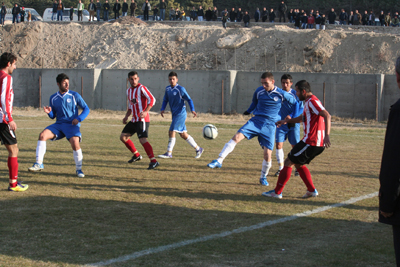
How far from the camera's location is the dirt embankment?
34.6 metres

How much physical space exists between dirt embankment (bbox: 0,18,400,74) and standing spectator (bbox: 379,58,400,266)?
3202 cm

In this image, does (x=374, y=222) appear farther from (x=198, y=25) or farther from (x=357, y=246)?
(x=198, y=25)

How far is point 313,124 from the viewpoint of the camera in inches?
260

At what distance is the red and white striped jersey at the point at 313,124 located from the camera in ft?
21.4

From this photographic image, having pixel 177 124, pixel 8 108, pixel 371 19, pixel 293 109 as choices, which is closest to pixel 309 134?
pixel 293 109

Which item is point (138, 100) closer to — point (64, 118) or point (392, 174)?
point (64, 118)

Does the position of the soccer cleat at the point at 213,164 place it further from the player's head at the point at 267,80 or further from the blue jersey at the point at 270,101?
the player's head at the point at 267,80

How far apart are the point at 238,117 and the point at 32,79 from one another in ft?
49.2

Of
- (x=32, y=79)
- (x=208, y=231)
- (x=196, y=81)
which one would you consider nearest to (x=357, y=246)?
(x=208, y=231)

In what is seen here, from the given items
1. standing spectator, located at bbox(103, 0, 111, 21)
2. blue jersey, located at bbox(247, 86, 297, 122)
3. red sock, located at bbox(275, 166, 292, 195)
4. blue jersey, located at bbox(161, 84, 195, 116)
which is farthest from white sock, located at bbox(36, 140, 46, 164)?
standing spectator, located at bbox(103, 0, 111, 21)

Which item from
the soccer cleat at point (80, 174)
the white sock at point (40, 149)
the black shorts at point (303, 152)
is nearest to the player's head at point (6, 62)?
the white sock at point (40, 149)

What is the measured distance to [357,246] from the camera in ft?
15.3

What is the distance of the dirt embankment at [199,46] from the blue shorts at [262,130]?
27.2 metres

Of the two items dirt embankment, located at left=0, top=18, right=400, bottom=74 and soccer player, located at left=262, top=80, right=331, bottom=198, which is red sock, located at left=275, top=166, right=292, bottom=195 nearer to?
soccer player, located at left=262, top=80, right=331, bottom=198
